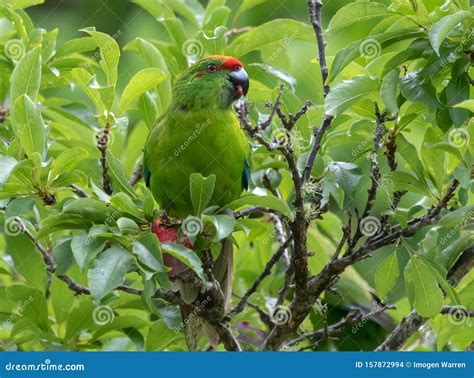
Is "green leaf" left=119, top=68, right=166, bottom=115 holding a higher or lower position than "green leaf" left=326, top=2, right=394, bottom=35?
lower

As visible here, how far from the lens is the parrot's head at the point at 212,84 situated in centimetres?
331

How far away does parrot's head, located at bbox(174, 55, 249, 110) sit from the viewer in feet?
10.9

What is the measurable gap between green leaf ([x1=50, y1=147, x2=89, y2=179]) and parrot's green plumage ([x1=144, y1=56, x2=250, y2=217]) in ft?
2.82

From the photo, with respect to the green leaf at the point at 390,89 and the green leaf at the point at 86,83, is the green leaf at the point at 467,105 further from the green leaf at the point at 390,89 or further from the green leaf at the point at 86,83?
the green leaf at the point at 86,83

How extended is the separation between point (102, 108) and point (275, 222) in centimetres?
105

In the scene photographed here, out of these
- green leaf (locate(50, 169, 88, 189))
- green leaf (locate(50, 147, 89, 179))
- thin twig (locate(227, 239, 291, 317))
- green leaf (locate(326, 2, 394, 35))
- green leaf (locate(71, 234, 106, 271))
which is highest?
green leaf (locate(326, 2, 394, 35))

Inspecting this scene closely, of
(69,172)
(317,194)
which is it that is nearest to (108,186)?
(69,172)

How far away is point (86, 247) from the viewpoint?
2174 mm

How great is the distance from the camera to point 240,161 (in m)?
3.33

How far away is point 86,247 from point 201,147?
1.21 meters

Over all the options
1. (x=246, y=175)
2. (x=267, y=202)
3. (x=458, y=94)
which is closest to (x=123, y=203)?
(x=267, y=202)

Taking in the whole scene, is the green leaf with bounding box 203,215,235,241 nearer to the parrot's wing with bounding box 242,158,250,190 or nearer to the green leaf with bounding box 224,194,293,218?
the green leaf with bounding box 224,194,293,218

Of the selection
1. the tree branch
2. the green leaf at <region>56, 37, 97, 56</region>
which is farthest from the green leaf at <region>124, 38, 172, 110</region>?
the tree branch

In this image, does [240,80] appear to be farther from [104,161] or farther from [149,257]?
[149,257]
